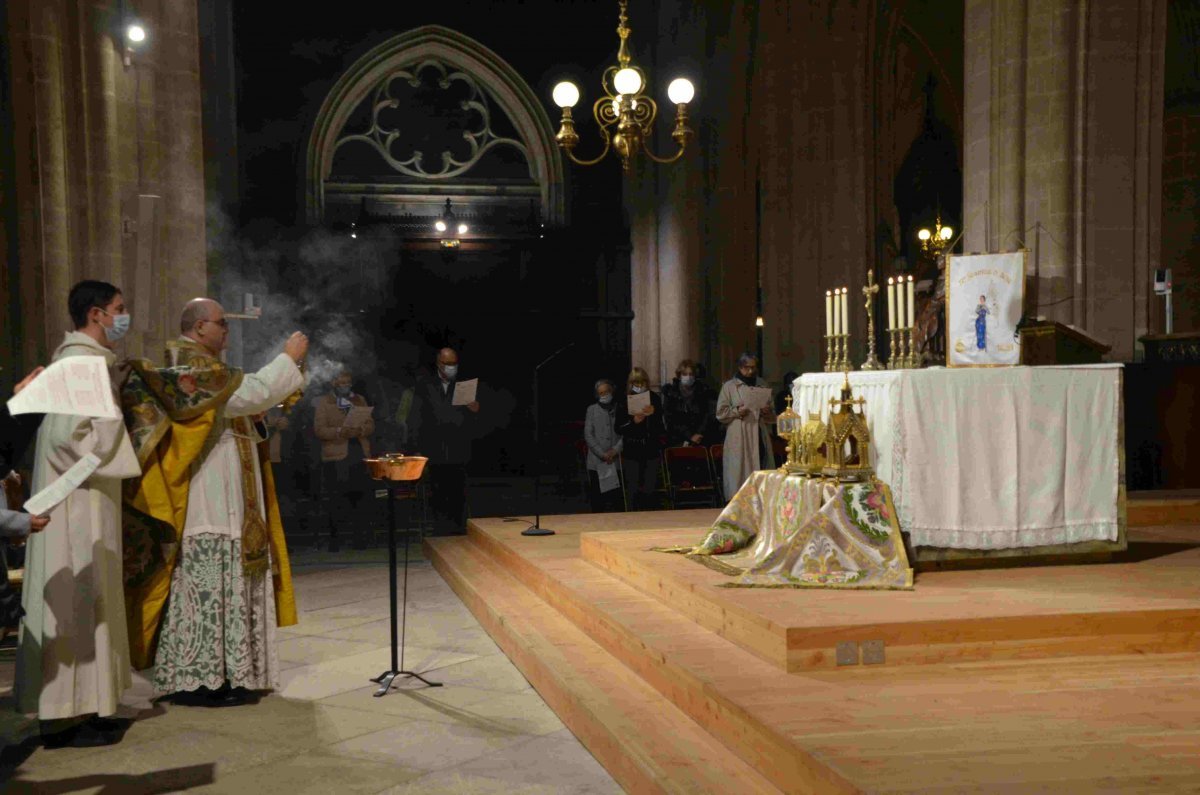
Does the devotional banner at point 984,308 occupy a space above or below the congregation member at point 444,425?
above

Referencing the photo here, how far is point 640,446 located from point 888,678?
6171 mm

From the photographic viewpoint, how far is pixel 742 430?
9.77 m

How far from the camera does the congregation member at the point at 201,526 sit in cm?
452

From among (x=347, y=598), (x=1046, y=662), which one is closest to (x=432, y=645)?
(x=347, y=598)

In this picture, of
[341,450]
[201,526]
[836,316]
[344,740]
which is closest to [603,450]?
[341,450]

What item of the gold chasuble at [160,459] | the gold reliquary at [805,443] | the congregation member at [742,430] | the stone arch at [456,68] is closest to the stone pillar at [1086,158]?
the congregation member at [742,430]

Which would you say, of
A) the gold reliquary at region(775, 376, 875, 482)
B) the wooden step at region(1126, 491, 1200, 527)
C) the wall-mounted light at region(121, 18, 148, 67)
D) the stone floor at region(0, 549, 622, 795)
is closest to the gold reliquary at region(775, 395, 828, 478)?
the gold reliquary at region(775, 376, 875, 482)

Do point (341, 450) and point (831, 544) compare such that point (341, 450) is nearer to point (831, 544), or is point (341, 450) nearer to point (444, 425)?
point (444, 425)

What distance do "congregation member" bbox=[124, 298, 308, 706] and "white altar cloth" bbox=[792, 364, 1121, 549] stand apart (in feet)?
9.55

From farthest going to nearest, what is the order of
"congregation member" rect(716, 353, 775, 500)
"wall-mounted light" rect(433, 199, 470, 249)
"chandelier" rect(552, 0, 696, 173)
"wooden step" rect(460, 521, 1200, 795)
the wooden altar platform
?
"wall-mounted light" rect(433, 199, 470, 249) < "congregation member" rect(716, 353, 775, 500) < "chandelier" rect(552, 0, 696, 173) < the wooden altar platform < "wooden step" rect(460, 521, 1200, 795)

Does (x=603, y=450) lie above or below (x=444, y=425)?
below

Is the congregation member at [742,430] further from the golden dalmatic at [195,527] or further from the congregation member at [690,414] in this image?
the golden dalmatic at [195,527]

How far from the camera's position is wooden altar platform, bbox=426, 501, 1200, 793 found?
9.68 ft

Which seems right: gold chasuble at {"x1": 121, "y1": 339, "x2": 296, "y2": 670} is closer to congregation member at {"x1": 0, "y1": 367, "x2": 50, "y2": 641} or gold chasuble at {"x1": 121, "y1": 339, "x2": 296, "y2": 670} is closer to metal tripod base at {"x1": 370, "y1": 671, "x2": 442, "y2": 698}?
congregation member at {"x1": 0, "y1": 367, "x2": 50, "y2": 641}
